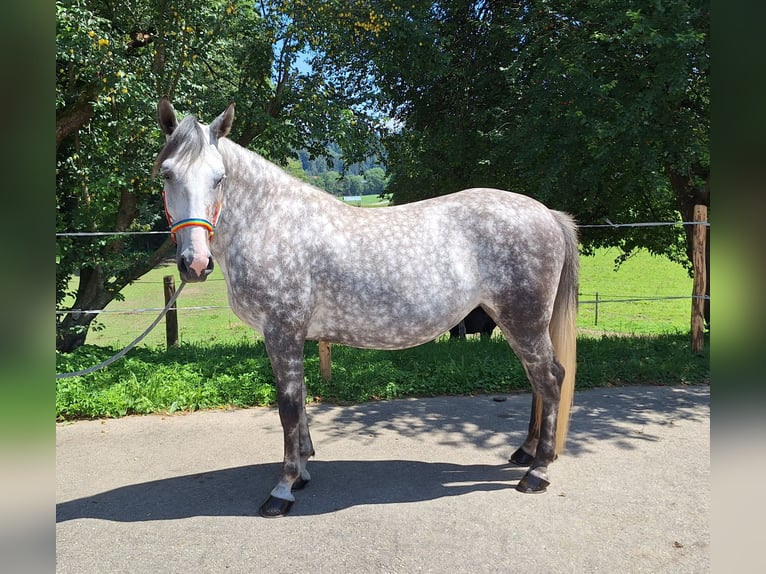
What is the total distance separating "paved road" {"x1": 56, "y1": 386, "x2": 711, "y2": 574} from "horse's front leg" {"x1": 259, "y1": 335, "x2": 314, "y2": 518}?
0.15 m

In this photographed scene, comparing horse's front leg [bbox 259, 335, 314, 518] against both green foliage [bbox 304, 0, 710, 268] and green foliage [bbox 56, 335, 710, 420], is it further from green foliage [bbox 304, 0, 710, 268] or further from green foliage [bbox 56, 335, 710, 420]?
green foliage [bbox 304, 0, 710, 268]

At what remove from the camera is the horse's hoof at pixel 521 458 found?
13.0 ft

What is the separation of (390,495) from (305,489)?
1.98 feet

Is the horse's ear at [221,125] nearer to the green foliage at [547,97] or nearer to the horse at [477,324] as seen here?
the horse at [477,324]

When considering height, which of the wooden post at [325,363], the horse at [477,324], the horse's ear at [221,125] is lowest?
the wooden post at [325,363]

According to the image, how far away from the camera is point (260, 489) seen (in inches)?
142

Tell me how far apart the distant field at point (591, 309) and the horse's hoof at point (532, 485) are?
6.21 metres

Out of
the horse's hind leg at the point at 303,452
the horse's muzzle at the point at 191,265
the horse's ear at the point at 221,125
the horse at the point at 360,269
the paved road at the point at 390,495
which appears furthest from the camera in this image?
the horse's hind leg at the point at 303,452

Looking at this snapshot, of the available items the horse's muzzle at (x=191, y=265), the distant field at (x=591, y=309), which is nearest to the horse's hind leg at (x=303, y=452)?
the horse's muzzle at (x=191, y=265)

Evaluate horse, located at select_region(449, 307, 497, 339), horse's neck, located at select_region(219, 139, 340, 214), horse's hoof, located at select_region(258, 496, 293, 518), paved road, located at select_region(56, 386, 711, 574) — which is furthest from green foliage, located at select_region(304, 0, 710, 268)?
horse's hoof, located at select_region(258, 496, 293, 518)

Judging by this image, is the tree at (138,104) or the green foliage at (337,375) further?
the tree at (138,104)

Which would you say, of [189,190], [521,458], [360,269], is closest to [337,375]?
[521,458]

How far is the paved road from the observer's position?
277 centimetres
